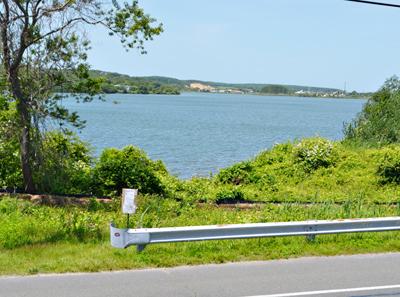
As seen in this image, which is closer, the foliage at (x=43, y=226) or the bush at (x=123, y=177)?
the foliage at (x=43, y=226)

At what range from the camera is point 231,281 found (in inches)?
328

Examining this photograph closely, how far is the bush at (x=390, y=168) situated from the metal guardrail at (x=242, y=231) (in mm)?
9955

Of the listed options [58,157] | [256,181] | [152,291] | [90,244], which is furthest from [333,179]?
[152,291]

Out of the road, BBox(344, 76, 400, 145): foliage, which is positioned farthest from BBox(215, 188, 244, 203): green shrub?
BBox(344, 76, 400, 145): foliage

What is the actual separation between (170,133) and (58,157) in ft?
119

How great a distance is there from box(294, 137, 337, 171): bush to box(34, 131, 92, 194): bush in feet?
28.5

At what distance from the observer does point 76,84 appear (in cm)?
1546

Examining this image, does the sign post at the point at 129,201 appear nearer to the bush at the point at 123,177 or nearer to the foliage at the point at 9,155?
the foliage at the point at 9,155

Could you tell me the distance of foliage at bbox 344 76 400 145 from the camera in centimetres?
2814

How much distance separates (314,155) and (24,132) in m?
→ 11.4

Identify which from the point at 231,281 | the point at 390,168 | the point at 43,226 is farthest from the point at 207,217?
the point at 390,168

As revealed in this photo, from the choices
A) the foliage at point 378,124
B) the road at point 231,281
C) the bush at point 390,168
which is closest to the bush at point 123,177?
the road at point 231,281

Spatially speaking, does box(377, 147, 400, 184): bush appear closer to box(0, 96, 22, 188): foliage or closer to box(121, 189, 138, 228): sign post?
box(0, 96, 22, 188): foliage

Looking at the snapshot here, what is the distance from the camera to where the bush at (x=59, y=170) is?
609 inches
